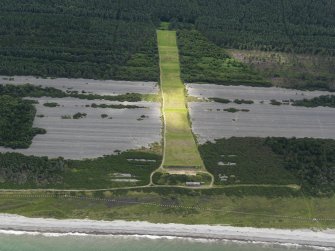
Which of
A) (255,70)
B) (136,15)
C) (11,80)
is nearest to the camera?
(11,80)

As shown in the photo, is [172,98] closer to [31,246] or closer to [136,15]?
[136,15]

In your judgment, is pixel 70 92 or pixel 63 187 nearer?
pixel 63 187

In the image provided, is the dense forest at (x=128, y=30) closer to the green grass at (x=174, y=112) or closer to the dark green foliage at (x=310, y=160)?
the green grass at (x=174, y=112)

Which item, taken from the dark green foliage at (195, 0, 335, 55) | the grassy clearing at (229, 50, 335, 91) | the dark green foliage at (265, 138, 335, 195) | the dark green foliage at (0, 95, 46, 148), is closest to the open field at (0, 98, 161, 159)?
the dark green foliage at (0, 95, 46, 148)

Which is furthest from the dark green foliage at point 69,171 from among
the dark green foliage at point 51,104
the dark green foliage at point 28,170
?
the dark green foliage at point 51,104

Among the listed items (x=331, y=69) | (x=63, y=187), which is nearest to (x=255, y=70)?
(x=331, y=69)
